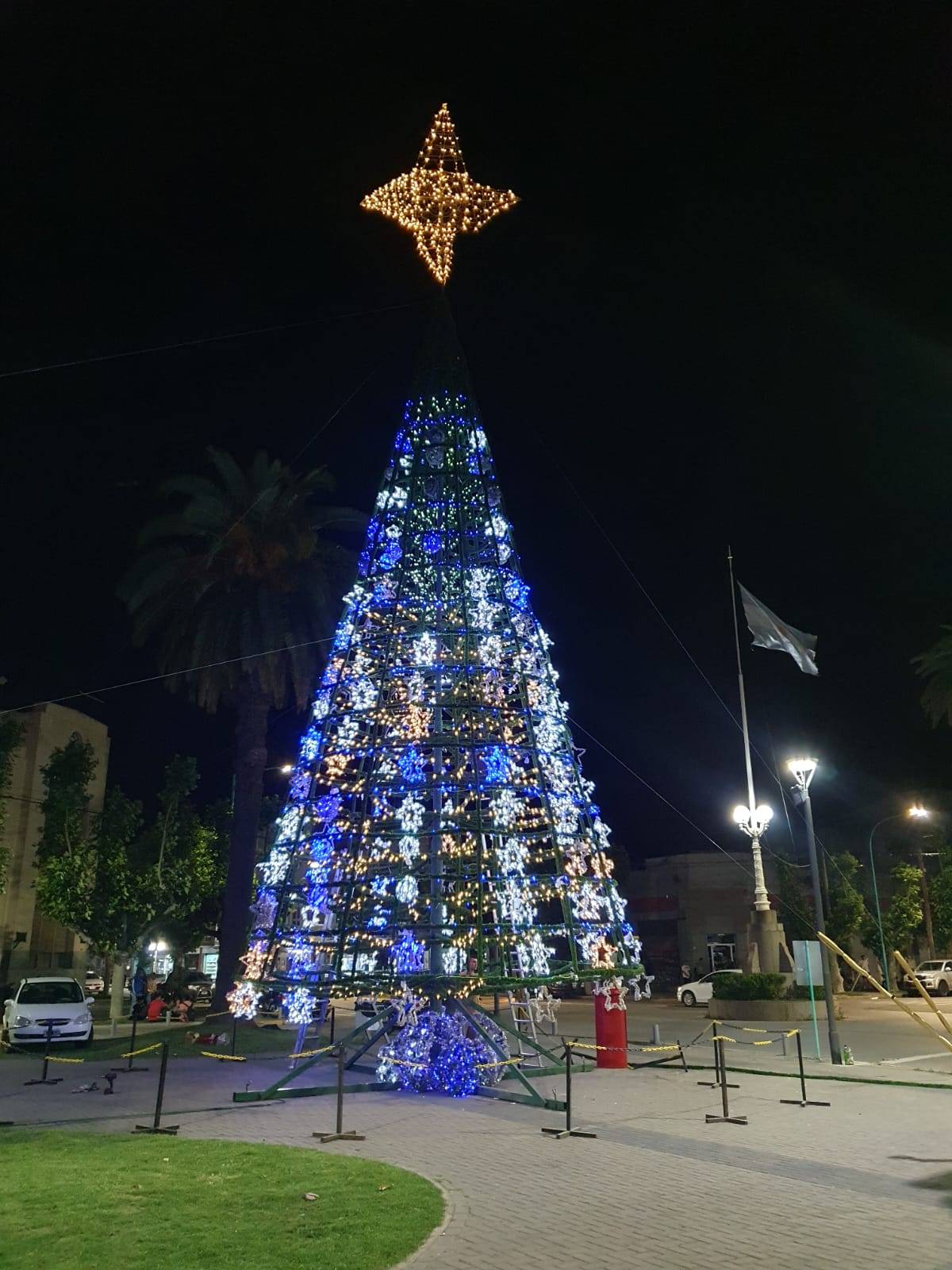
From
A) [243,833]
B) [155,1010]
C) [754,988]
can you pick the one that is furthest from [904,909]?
[155,1010]

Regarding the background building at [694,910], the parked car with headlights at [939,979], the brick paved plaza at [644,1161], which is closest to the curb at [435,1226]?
the brick paved plaza at [644,1161]

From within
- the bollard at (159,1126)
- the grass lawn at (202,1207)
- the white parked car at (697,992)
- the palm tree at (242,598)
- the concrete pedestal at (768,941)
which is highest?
the palm tree at (242,598)

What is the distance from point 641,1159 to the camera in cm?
944

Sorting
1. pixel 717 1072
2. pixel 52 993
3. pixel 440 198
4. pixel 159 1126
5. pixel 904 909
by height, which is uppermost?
pixel 440 198

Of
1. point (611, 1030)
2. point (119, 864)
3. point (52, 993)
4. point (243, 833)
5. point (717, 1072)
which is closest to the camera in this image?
point (717, 1072)

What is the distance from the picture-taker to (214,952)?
→ 2443 inches

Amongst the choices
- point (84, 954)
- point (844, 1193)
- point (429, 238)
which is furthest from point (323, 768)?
point (84, 954)

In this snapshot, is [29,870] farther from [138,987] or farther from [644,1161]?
[644,1161]

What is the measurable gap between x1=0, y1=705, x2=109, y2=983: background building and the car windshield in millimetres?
19191

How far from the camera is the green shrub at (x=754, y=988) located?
27125 mm

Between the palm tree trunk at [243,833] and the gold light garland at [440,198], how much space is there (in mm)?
12828

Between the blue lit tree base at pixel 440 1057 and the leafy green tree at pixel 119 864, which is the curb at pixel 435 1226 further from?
the leafy green tree at pixel 119 864

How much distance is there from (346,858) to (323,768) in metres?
2.62

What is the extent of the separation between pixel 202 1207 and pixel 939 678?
3242 centimetres
